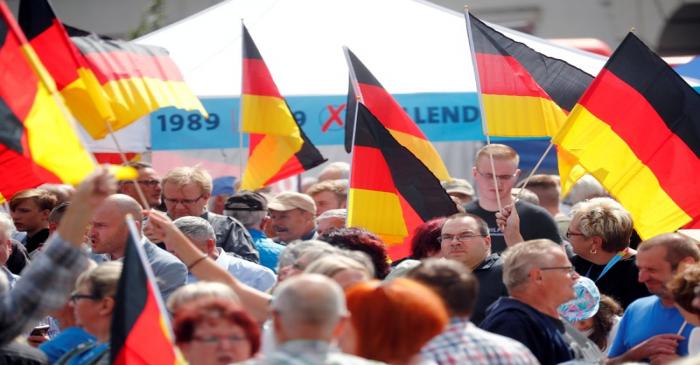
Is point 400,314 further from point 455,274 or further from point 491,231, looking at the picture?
point 491,231

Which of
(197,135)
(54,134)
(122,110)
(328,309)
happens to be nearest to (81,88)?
(122,110)

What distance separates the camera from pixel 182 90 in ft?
22.9

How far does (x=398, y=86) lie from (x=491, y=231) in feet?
11.6

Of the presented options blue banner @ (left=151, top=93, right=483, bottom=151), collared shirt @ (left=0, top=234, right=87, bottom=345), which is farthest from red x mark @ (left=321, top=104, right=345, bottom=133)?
collared shirt @ (left=0, top=234, right=87, bottom=345)

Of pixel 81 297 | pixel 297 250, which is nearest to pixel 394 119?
pixel 297 250

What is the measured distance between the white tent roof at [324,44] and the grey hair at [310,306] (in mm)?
7205

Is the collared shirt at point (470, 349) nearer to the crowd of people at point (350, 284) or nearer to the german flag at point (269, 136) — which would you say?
the crowd of people at point (350, 284)

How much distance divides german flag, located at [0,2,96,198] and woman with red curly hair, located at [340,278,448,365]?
1190 mm

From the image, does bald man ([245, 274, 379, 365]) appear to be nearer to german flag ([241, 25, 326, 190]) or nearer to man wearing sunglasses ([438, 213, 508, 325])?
man wearing sunglasses ([438, 213, 508, 325])

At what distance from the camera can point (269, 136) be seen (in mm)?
9102

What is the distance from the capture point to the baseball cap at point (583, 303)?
6.46m

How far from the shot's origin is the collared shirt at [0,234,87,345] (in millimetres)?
4453

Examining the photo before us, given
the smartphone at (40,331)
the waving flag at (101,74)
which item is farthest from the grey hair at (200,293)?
the smartphone at (40,331)

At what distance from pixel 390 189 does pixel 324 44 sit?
3913 millimetres
